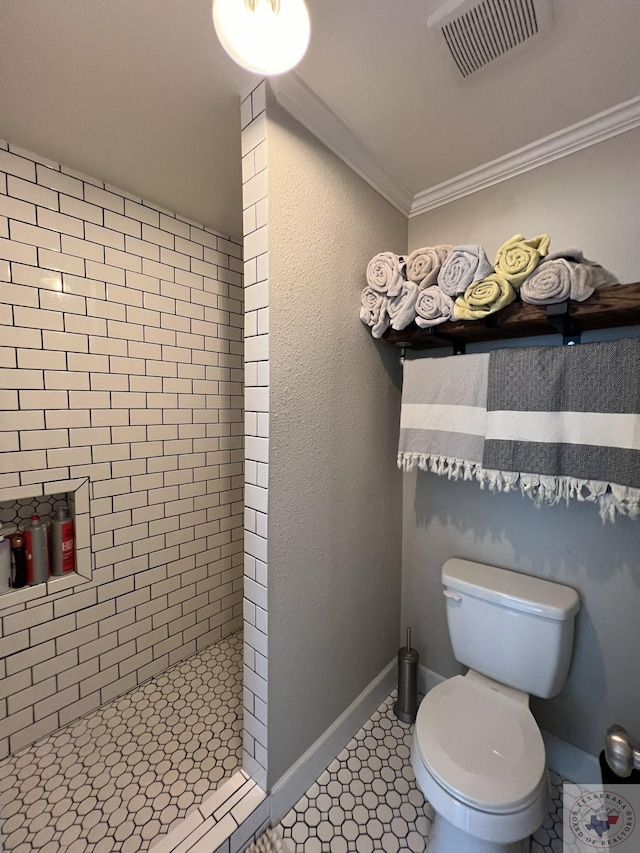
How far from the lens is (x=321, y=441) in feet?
4.04

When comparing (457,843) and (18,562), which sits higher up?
(18,562)

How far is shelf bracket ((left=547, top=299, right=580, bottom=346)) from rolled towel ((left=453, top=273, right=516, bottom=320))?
122 millimetres

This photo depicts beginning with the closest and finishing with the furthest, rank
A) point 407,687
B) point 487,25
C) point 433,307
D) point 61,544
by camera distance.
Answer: point 487,25, point 433,307, point 61,544, point 407,687

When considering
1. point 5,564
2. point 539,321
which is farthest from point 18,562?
point 539,321

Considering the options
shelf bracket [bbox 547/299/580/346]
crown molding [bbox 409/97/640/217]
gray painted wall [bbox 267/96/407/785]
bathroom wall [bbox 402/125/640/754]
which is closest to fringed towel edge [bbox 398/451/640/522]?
bathroom wall [bbox 402/125/640/754]

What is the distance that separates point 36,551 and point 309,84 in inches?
73.2

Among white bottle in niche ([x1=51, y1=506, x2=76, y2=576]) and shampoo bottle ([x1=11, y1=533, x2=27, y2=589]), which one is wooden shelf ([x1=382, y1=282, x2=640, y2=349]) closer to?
white bottle in niche ([x1=51, y1=506, x2=76, y2=576])

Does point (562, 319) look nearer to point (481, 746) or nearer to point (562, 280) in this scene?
point (562, 280)

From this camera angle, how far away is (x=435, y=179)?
1.48m

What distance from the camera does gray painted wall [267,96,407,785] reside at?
42.8 inches

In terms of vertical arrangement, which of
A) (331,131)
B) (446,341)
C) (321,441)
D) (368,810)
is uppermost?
(331,131)

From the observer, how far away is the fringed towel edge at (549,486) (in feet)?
3.25

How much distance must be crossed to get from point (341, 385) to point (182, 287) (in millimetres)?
1031

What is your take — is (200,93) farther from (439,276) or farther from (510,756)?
(510,756)
